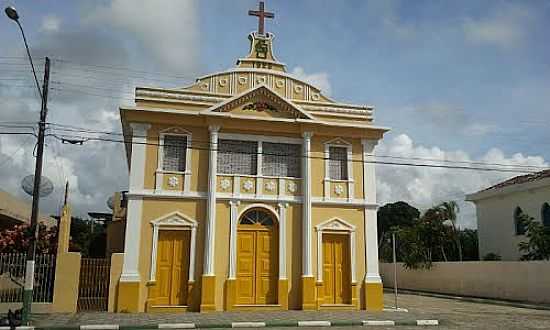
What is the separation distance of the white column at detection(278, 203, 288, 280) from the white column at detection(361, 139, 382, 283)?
2.91 m

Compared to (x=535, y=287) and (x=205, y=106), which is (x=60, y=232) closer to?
(x=205, y=106)

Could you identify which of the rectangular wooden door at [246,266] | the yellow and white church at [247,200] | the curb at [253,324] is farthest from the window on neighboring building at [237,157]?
the curb at [253,324]

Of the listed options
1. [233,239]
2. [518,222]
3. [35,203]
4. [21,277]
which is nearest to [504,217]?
[518,222]

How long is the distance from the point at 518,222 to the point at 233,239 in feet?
57.5

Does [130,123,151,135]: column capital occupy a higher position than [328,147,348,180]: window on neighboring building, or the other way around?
[130,123,151,135]: column capital

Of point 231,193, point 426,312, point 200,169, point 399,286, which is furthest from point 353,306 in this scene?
point 399,286

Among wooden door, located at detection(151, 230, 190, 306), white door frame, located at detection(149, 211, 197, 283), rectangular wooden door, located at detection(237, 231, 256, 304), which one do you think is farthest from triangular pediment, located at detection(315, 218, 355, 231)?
wooden door, located at detection(151, 230, 190, 306)

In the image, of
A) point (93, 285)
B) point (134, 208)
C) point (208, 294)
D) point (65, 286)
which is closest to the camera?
point (65, 286)

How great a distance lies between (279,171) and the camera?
738 inches

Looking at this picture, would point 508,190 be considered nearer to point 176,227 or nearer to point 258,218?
Answer: point 258,218

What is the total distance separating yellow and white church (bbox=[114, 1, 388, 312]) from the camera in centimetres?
1727

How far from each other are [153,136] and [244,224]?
4.21 metres

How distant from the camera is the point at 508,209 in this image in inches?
1144

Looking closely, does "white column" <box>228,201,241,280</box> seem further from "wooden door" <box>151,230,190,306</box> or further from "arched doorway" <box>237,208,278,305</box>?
"wooden door" <box>151,230,190,306</box>
